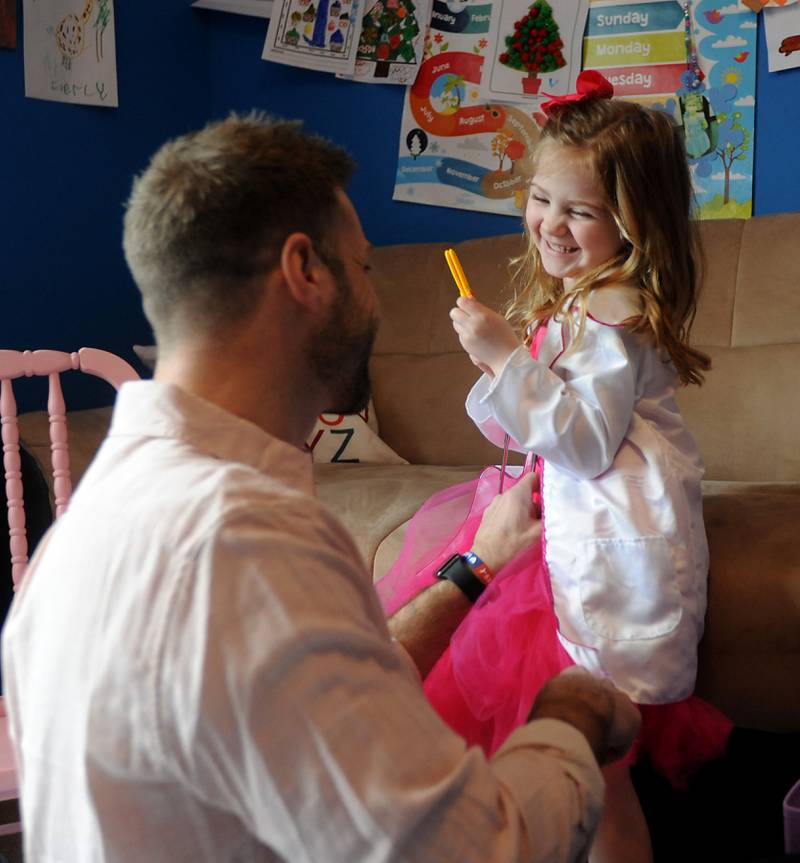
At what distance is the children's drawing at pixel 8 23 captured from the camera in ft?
9.35

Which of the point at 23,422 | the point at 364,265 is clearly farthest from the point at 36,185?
the point at 364,265

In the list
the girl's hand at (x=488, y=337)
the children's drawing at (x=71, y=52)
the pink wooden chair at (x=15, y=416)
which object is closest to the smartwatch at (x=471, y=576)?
the girl's hand at (x=488, y=337)

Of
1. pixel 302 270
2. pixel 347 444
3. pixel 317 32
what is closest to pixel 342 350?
pixel 302 270

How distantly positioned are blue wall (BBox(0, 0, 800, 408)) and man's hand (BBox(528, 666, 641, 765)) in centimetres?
223

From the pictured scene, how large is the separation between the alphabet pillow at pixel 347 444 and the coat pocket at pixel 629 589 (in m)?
1.35

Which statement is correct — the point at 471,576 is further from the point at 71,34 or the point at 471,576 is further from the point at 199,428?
the point at 71,34

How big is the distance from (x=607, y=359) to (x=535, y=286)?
1.16ft

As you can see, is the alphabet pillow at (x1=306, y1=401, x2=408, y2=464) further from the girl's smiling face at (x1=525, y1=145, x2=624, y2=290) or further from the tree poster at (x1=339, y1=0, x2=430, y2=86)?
the girl's smiling face at (x1=525, y1=145, x2=624, y2=290)

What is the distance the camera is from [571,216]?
5.34ft

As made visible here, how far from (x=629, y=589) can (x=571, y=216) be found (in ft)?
1.80

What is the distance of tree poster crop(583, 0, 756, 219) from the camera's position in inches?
113

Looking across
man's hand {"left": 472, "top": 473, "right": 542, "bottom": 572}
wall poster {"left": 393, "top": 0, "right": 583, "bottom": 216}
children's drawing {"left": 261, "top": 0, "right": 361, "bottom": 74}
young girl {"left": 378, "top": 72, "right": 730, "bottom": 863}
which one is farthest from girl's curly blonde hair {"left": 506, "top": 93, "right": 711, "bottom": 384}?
children's drawing {"left": 261, "top": 0, "right": 361, "bottom": 74}

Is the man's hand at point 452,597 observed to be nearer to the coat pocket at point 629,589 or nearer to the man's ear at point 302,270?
the coat pocket at point 629,589

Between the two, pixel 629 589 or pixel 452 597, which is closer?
pixel 629 589
